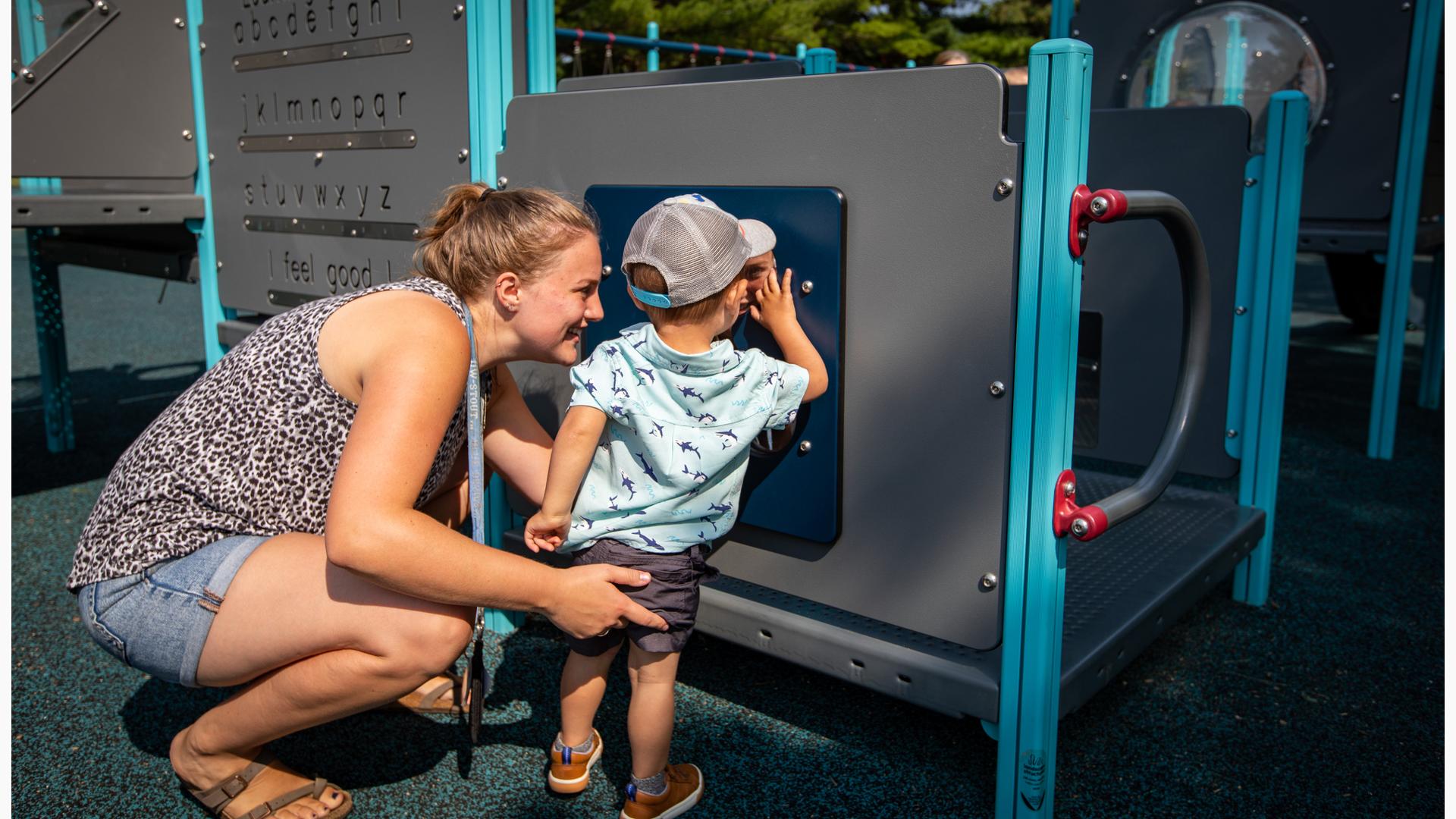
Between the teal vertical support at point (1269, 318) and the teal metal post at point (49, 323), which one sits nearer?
the teal vertical support at point (1269, 318)

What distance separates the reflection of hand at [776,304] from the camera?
1703 millimetres

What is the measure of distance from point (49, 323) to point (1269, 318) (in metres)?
3.77

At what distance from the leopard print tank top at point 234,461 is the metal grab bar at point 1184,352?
0.89 meters

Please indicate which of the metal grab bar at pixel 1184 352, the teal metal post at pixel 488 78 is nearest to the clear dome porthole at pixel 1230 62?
the metal grab bar at pixel 1184 352

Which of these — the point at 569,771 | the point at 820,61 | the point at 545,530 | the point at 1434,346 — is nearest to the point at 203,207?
the point at 820,61

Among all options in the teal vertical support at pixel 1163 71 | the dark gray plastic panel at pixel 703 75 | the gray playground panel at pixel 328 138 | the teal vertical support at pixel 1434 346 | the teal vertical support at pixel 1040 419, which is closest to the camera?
the teal vertical support at pixel 1040 419

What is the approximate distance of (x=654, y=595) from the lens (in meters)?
1.63

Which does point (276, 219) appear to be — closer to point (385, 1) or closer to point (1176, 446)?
point (385, 1)

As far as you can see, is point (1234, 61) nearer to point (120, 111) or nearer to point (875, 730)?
point (875, 730)

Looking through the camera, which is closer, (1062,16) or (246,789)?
(246,789)

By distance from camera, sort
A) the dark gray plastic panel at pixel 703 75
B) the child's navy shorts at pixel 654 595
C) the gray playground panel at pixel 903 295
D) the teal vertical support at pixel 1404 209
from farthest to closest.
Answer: the teal vertical support at pixel 1404 209 → the dark gray plastic panel at pixel 703 75 → the child's navy shorts at pixel 654 595 → the gray playground panel at pixel 903 295

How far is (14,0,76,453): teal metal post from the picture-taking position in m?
3.64

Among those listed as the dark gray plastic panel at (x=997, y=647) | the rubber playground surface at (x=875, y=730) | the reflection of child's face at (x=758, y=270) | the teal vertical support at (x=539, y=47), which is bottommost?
the rubber playground surface at (x=875, y=730)

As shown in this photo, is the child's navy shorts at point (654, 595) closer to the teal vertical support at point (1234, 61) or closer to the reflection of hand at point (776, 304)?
the reflection of hand at point (776, 304)
